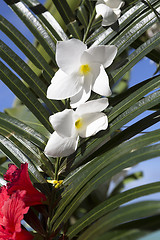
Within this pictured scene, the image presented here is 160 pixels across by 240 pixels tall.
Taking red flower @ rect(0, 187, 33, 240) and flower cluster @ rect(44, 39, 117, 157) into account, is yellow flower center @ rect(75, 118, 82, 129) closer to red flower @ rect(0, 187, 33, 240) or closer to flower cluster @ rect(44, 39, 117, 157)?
flower cluster @ rect(44, 39, 117, 157)

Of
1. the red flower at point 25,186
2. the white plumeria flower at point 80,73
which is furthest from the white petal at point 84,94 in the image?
the red flower at point 25,186

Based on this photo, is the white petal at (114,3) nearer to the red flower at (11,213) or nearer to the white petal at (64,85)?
the white petal at (64,85)

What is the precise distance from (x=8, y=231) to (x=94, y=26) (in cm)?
43

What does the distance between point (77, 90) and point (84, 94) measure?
0.04 ft

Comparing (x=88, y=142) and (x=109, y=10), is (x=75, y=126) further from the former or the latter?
(x=109, y=10)

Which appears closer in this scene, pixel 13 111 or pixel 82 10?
pixel 82 10

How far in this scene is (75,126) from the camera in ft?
→ 1.53

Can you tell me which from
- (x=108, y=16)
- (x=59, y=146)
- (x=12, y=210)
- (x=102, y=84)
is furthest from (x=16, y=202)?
(x=108, y=16)

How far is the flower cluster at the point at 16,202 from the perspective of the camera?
37 centimetres

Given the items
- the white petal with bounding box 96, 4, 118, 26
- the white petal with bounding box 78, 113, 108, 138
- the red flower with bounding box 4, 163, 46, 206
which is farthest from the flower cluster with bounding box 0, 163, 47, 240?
the white petal with bounding box 96, 4, 118, 26

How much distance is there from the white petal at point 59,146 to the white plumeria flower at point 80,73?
0.06 metres

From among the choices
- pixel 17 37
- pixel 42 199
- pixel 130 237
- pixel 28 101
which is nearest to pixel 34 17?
pixel 17 37

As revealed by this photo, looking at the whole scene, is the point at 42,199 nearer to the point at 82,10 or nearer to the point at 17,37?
the point at 17,37

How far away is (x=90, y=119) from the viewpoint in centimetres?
47
